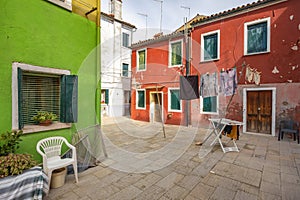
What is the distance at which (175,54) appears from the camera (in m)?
10.0

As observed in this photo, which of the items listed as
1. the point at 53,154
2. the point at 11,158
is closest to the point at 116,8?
the point at 53,154

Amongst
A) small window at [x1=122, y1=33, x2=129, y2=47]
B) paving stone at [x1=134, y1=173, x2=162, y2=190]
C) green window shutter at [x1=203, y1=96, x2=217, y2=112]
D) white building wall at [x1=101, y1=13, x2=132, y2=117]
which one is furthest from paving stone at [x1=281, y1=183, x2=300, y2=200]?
small window at [x1=122, y1=33, x2=129, y2=47]

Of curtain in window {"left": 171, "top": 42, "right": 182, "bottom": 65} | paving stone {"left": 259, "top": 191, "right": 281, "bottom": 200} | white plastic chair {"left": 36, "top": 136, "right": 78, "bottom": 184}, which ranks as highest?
curtain in window {"left": 171, "top": 42, "right": 182, "bottom": 65}

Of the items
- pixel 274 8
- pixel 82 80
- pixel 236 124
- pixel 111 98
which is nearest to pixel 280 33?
pixel 274 8

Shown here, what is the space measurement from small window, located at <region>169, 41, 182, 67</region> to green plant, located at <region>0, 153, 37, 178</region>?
29.1ft

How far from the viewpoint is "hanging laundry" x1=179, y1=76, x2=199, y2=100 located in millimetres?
6902

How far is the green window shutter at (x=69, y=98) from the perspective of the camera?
3770mm

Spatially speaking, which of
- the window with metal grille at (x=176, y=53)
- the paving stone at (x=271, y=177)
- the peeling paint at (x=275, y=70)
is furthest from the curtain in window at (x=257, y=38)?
the paving stone at (x=271, y=177)

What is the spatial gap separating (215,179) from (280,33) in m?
7.14

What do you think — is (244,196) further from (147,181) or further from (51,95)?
(51,95)

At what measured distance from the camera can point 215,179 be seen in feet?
10.8

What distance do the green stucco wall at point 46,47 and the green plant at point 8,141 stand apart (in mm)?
253

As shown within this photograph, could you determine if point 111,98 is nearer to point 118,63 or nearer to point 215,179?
point 118,63

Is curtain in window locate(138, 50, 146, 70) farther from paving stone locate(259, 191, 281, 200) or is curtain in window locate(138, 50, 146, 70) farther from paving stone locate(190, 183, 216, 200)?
paving stone locate(259, 191, 281, 200)
